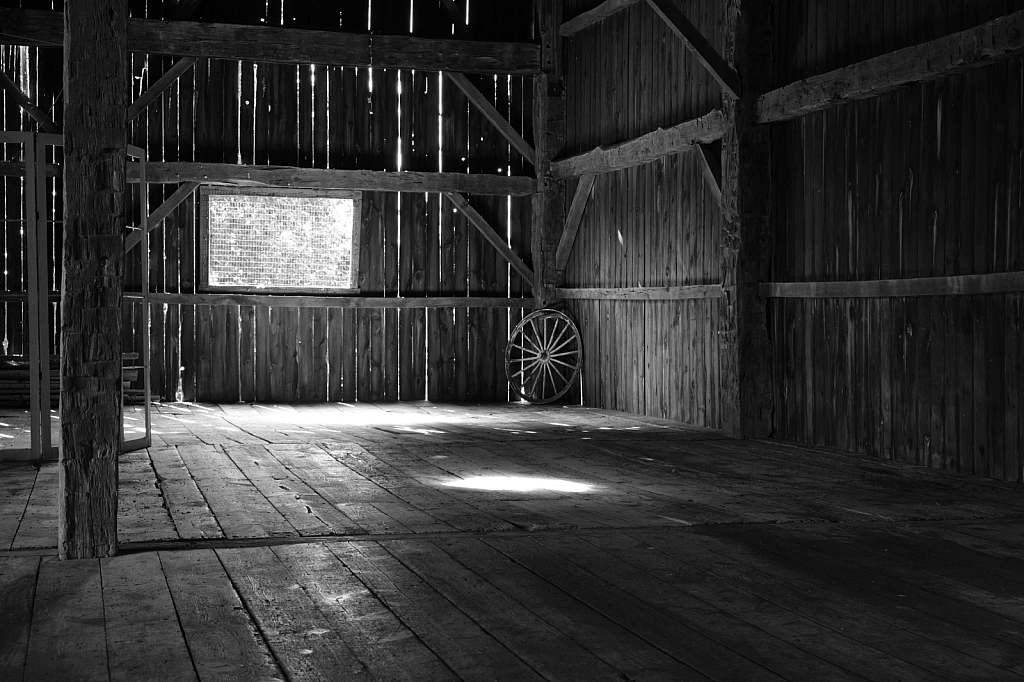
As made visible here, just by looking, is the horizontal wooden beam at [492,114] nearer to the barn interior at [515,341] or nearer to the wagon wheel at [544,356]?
the barn interior at [515,341]

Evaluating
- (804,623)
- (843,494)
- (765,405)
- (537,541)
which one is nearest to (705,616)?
(804,623)

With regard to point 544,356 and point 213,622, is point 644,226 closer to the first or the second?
point 544,356

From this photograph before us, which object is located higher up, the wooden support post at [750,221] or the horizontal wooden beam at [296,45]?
the horizontal wooden beam at [296,45]

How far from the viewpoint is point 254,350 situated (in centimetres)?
1227

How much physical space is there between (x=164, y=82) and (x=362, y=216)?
8.04 ft

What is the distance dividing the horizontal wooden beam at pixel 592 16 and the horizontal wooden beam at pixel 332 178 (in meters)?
1.66

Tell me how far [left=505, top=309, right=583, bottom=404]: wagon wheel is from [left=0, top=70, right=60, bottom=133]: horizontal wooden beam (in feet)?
17.0

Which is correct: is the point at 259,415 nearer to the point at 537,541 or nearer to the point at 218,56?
the point at 218,56

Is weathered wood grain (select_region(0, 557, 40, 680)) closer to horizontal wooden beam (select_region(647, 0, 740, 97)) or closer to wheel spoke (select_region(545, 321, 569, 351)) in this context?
horizontal wooden beam (select_region(647, 0, 740, 97))

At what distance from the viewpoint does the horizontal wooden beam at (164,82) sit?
11391 mm

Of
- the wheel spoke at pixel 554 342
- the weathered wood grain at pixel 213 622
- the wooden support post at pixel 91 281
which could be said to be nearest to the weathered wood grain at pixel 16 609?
the wooden support post at pixel 91 281

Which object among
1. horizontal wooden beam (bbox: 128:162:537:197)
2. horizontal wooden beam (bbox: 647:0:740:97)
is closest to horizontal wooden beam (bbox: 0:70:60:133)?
horizontal wooden beam (bbox: 128:162:537:197)

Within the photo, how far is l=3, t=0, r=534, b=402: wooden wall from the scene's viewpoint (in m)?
12.0

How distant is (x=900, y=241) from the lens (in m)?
7.53
